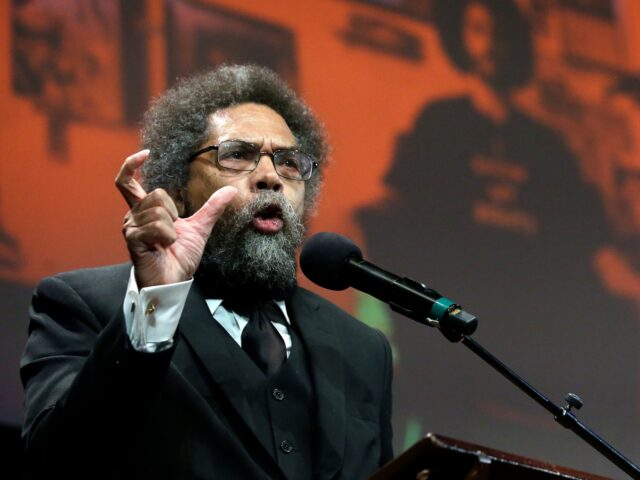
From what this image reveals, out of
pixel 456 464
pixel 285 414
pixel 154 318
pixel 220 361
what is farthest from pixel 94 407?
pixel 456 464

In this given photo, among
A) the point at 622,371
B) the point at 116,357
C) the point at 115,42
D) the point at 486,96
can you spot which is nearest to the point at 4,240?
the point at 115,42

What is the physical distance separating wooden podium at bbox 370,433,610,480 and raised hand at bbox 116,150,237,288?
1.89 feet

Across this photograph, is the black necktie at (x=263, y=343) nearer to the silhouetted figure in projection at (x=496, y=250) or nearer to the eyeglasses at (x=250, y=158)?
the eyeglasses at (x=250, y=158)

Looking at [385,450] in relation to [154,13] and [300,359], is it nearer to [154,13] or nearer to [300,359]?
[300,359]

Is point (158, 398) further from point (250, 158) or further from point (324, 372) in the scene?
point (250, 158)

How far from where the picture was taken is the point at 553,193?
148 inches

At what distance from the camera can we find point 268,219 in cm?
254

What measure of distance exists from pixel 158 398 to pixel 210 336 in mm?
210

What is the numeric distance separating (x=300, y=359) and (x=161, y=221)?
726mm

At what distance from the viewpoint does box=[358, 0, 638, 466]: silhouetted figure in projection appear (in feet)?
11.3

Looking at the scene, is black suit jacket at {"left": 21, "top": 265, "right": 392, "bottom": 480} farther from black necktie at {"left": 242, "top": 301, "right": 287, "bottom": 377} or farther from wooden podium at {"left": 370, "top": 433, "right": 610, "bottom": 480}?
wooden podium at {"left": 370, "top": 433, "right": 610, "bottom": 480}

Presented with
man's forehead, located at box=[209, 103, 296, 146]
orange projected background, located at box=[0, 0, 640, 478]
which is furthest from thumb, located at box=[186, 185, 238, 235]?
orange projected background, located at box=[0, 0, 640, 478]

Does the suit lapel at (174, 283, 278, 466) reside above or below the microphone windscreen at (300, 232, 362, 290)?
below

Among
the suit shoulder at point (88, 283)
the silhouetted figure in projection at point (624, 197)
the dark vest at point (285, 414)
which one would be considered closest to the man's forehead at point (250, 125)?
the suit shoulder at point (88, 283)
